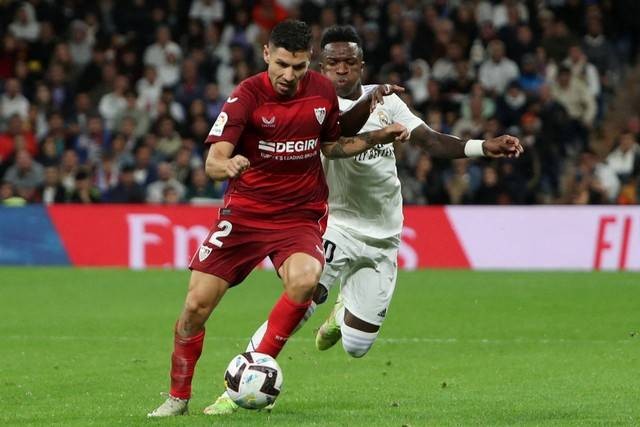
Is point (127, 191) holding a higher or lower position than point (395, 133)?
lower

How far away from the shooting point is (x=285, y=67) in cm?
757

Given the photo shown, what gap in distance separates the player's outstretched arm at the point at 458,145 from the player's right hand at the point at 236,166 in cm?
187

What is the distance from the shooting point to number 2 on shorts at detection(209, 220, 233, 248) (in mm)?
7684

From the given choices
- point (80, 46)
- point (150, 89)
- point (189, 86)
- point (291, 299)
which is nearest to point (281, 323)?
point (291, 299)

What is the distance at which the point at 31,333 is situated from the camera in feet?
41.5

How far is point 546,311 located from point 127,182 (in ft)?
26.8

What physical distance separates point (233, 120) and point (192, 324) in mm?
1179

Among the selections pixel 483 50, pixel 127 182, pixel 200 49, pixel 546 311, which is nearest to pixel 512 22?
pixel 483 50

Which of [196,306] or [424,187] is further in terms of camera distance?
[424,187]

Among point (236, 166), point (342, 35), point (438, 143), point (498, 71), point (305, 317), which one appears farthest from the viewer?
point (498, 71)

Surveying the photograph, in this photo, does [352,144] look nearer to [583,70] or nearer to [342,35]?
[342,35]

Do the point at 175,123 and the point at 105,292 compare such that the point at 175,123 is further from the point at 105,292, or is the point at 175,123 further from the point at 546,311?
the point at 546,311

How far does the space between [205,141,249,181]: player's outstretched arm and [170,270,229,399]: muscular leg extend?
71cm

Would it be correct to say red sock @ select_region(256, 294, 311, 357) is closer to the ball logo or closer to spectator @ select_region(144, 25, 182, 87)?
the ball logo
